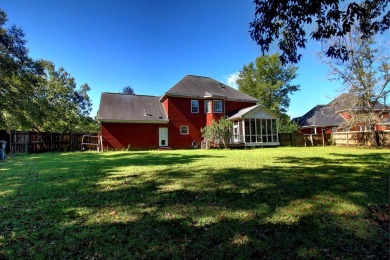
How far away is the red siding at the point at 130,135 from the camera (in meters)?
20.2

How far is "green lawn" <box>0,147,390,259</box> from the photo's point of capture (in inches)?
106

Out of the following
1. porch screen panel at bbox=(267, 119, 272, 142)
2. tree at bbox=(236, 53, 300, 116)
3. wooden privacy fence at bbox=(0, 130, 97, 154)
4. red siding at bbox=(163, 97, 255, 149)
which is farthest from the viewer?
→ tree at bbox=(236, 53, 300, 116)

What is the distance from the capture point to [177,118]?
2294 cm

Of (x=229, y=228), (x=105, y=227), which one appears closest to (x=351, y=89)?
(x=229, y=228)

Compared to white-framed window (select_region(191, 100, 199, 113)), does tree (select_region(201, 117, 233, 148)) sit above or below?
below

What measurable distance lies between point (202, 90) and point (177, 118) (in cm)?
453

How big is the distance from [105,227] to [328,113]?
Result: 38.8 meters

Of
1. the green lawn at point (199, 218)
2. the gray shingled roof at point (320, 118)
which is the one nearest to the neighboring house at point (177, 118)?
the gray shingled roof at point (320, 118)

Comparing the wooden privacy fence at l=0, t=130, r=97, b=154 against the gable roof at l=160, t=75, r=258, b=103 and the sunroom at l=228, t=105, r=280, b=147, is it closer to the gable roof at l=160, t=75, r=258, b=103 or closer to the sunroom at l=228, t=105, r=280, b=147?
the gable roof at l=160, t=75, r=258, b=103

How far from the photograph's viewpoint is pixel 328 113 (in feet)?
113

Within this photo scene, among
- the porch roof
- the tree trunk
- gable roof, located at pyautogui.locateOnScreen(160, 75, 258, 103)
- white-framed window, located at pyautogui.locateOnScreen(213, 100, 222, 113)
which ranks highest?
gable roof, located at pyautogui.locateOnScreen(160, 75, 258, 103)

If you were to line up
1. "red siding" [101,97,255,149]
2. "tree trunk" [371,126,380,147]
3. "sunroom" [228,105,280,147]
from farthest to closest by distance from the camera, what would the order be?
"sunroom" [228,105,280,147]
"red siding" [101,97,255,149]
"tree trunk" [371,126,380,147]

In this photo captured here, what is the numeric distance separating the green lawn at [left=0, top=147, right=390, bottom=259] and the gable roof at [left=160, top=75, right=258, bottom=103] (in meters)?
18.1

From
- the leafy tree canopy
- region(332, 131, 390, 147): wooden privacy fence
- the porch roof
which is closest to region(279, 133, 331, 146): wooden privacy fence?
region(332, 131, 390, 147): wooden privacy fence
